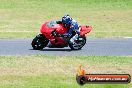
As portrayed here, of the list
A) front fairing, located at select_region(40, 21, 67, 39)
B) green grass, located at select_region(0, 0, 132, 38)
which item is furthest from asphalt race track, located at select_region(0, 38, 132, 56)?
green grass, located at select_region(0, 0, 132, 38)

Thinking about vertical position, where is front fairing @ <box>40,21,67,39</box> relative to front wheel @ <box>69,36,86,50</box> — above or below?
above

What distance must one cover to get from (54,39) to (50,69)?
641cm

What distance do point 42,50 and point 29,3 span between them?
2986 centimetres

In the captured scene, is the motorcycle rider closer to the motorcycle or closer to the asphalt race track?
the motorcycle

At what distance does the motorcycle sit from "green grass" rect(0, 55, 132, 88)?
11.2 ft

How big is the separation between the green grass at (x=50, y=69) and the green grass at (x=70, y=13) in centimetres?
1077

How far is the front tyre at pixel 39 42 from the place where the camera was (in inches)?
757

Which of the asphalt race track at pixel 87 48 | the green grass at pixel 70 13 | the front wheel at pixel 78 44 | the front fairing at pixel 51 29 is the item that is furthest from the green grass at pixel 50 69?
the green grass at pixel 70 13

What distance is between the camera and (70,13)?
137 feet

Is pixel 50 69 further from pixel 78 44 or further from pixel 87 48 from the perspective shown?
pixel 87 48

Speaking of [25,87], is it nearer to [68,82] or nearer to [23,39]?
[68,82]

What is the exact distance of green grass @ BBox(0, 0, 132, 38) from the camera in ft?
103

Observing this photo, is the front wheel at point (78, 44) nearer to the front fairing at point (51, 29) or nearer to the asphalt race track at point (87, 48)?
the asphalt race track at point (87, 48)

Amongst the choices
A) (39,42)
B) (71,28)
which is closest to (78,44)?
(71,28)
